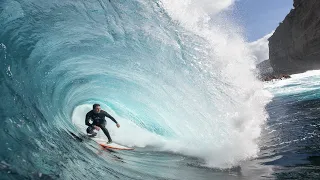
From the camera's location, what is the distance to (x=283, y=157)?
6852 millimetres

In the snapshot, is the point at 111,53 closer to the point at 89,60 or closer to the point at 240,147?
the point at 89,60

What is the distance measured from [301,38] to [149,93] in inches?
1852

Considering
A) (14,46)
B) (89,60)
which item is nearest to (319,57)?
(89,60)

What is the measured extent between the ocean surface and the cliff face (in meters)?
37.7

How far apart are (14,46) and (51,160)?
3553 millimetres

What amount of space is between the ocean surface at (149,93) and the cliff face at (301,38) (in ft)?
124

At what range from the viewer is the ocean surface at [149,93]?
5.82 m

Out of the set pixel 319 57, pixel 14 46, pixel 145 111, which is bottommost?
pixel 14 46

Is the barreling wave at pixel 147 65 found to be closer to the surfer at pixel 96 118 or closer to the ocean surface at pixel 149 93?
the ocean surface at pixel 149 93

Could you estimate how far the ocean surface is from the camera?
5820mm

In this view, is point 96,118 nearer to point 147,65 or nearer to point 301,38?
point 147,65

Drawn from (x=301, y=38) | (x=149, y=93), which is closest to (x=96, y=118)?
(x=149, y=93)

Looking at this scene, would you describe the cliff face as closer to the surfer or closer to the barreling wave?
the barreling wave

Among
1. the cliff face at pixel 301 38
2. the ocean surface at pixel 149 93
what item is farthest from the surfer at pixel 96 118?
the cliff face at pixel 301 38
